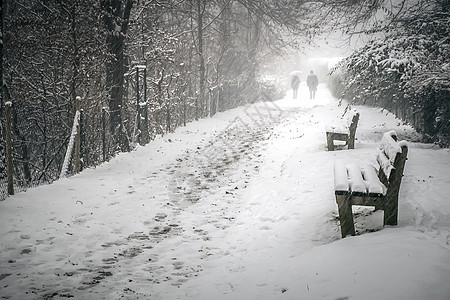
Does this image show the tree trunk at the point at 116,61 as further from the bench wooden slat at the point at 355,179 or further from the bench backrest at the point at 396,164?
the bench backrest at the point at 396,164

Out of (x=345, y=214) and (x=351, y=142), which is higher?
(x=351, y=142)

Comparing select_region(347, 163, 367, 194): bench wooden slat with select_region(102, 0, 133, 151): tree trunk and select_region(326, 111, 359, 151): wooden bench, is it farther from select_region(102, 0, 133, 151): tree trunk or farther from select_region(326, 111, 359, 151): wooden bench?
select_region(102, 0, 133, 151): tree trunk

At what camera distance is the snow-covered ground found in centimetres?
330

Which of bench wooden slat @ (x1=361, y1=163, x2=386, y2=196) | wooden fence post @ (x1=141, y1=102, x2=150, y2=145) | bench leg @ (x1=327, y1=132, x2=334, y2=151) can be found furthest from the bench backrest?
wooden fence post @ (x1=141, y1=102, x2=150, y2=145)

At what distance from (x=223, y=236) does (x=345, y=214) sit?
1831mm

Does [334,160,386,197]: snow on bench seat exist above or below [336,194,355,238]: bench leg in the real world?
above

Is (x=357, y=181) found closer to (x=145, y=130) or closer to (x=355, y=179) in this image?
(x=355, y=179)

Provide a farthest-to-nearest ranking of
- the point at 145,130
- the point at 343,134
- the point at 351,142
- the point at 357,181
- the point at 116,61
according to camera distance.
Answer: the point at 145,130 < the point at 116,61 < the point at 351,142 < the point at 343,134 < the point at 357,181

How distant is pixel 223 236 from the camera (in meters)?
4.91

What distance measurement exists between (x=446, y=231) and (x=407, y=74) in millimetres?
5983

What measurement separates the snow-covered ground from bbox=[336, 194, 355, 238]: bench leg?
0.20 m

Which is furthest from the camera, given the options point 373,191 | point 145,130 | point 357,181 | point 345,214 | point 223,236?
point 145,130

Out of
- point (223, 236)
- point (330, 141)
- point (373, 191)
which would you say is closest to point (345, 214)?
point (373, 191)

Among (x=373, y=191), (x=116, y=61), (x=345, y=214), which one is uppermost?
(x=116, y=61)
